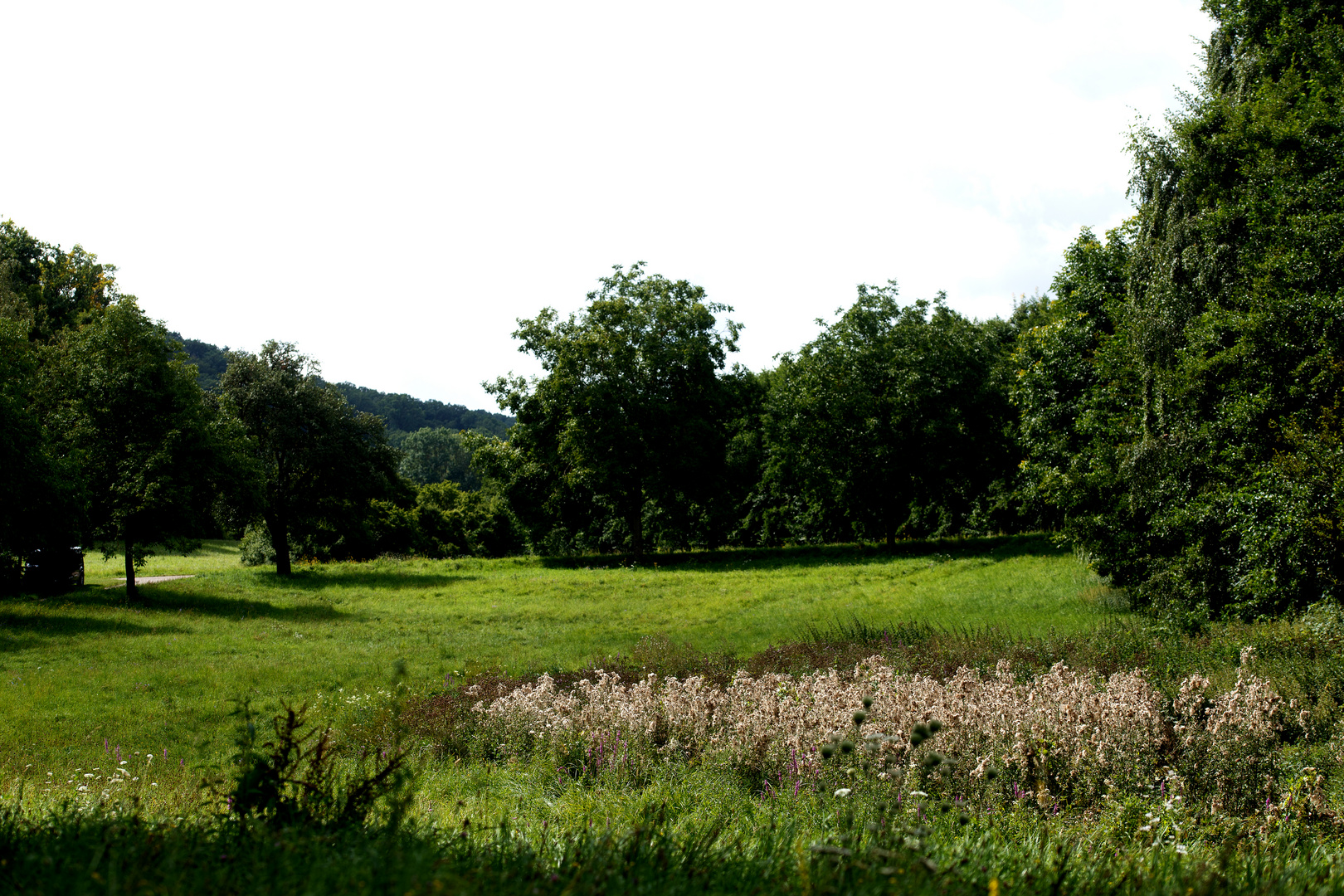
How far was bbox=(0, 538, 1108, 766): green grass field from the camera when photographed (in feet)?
39.4

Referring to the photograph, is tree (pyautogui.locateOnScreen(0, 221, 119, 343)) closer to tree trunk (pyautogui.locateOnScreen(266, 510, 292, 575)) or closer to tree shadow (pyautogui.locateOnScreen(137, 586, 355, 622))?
tree trunk (pyautogui.locateOnScreen(266, 510, 292, 575))

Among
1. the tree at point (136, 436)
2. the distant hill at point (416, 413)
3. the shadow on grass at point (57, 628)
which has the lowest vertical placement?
the shadow on grass at point (57, 628)

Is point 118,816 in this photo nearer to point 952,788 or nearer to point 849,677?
point 952,788

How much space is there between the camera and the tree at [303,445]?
32.3 m

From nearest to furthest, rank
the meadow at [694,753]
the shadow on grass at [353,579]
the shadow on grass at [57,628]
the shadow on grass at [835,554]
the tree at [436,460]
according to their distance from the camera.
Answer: the meadow at [694,753], the shadow on grass at [57,628], the shadow on grass at [353,579], the shadow on grass at [835,554], the tree at [436,460]

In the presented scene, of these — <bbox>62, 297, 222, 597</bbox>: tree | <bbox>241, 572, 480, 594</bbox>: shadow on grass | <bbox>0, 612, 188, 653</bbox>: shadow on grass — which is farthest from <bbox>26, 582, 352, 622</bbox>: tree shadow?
<bbox>241, 572, 480, 594</bbox>: shadow on grass

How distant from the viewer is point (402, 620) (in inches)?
864

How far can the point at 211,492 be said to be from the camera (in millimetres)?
24781

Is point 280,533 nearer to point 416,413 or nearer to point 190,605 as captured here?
point 190,605

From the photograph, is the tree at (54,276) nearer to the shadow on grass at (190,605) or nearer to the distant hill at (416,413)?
the shadow on grass at (190,605)

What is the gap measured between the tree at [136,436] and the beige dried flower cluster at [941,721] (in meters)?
18.2

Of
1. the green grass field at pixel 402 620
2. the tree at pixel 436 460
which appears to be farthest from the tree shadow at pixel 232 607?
the tree at pixel 436 460

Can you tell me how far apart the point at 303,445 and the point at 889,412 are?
23907 mm

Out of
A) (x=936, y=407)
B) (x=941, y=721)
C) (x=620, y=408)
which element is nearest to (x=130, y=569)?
(x=620, y=408)
